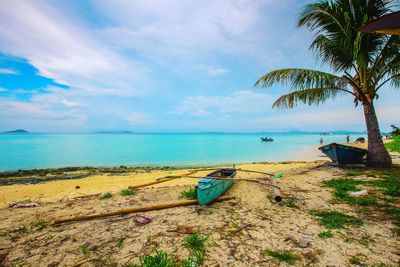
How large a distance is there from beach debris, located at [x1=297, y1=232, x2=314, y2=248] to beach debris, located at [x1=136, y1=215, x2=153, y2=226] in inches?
123

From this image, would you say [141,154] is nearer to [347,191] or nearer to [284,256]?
[347,191]

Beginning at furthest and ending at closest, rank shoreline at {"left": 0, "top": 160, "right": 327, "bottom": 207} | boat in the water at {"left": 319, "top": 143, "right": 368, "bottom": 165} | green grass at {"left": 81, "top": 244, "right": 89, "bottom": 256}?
boat in the water at {"left": 319, "top": 143, "right": 368, "bottom": 165}, shoreline at {"left": 0, "top": 160, "right": 327, "bottom": 207}, green grass at {"left": 81, "top": 244, "right": 89, "bottom": 256}

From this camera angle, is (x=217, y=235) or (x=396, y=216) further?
(x=396, y=216)

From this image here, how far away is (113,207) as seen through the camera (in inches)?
227

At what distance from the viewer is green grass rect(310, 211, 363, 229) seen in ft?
13.4

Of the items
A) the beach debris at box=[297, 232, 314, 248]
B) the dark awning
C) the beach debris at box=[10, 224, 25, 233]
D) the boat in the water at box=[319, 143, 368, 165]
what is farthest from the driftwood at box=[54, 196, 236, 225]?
the boat in the water at box=[319, 143, 368, 165]

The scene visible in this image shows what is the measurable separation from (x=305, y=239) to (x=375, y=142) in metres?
7.97

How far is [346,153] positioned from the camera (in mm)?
9672

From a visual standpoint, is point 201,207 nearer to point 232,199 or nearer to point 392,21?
point 232,199

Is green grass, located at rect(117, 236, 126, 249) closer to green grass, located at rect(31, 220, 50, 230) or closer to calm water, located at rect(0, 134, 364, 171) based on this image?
green grass, located at rect(31, 220, 50, 230)

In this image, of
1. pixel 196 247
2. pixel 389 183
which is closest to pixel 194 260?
pixel 196 247

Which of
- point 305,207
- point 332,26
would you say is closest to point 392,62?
point 332,26

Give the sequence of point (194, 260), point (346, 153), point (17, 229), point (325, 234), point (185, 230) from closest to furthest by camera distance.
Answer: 1. point (194, 260)
2. point (325, 234)
3. point (185, 230)
4. point (17, 229)
5. point (346, 153)

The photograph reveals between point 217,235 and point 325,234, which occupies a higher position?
point 217,235
